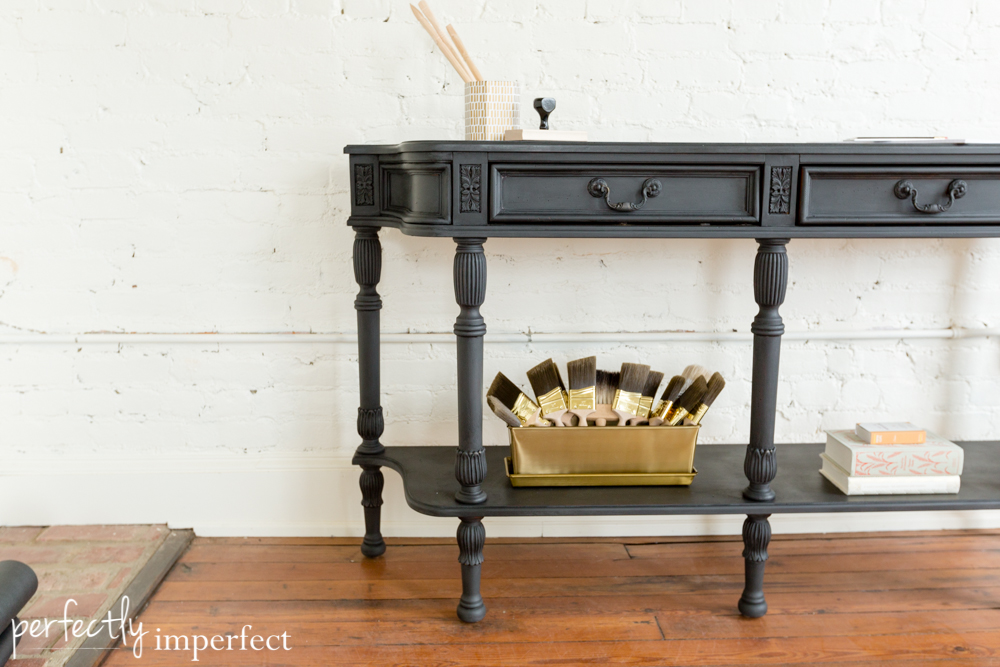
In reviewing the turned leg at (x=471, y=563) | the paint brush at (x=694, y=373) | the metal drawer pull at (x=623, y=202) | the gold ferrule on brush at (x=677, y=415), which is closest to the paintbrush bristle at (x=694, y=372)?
the paint brush at (x=694, y=373)

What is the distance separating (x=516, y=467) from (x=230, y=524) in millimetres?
931

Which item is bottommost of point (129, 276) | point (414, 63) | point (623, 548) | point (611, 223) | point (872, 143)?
point (623, 548)

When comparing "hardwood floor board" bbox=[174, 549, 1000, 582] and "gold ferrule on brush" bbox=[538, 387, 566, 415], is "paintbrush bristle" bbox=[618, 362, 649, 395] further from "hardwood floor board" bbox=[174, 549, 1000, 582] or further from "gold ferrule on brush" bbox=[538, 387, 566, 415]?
"hardwood floor board" bbox=[174, 549, 1000, 582]

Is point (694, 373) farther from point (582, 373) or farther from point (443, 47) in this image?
point (443, 47)

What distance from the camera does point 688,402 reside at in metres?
1.92

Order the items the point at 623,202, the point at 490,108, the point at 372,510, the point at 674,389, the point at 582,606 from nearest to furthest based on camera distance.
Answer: the point at 623,202
the point at 490,108
the point at 582,606
the point at 674,389
the point at 372,510

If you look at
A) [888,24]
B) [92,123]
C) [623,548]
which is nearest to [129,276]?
[92,123]

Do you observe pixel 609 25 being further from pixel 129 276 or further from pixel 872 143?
pixel 129 276

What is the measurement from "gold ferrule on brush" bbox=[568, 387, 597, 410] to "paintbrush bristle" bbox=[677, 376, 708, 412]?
219 millimetres

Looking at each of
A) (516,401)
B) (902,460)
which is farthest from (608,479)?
(902,460)

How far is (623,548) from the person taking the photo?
2176 mm

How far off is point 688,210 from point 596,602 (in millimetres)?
961

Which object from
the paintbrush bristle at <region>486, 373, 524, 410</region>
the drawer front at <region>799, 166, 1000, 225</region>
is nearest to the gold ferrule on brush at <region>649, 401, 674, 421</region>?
the paintbrush bristle at <region>486, 373, 524, 410</region>

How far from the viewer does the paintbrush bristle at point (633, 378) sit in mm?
1938
